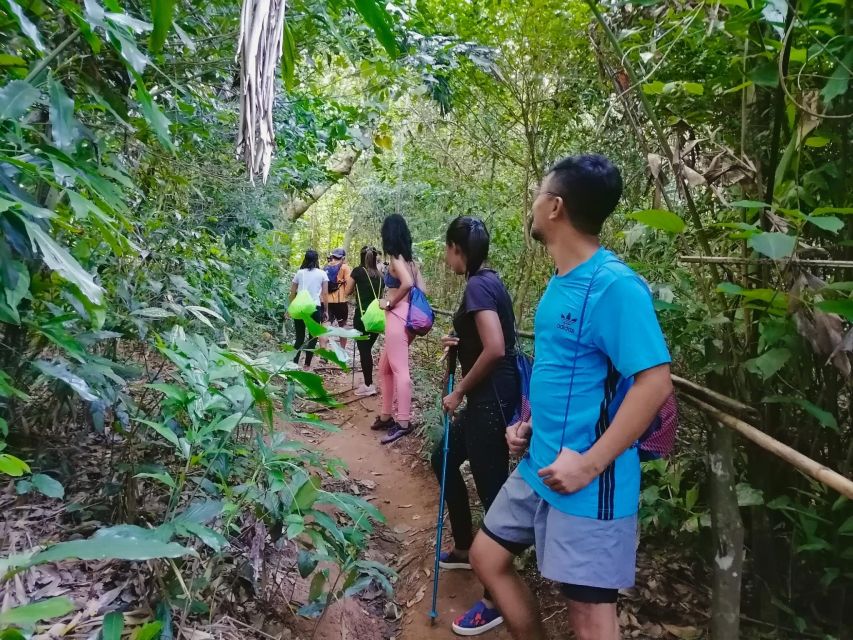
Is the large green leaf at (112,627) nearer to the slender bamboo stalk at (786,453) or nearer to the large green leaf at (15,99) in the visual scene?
the large green leaf at (15,99)

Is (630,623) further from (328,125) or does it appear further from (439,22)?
(328,125)

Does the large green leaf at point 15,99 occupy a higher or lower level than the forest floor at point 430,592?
higher

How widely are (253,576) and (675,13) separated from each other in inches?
109

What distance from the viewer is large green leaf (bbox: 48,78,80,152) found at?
1.65 meters

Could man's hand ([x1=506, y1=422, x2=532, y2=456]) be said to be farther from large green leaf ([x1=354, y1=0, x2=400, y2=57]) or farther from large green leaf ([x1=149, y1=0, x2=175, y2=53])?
large green leaf ([x1=149, y1=0, x2=175, y2=53])

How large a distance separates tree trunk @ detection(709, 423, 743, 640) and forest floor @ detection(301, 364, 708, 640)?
800mm

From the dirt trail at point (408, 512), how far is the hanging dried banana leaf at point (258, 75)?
2.11 meters

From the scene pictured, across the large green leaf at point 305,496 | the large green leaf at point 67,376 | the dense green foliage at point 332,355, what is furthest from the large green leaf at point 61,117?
the large green leaf at point 305,496

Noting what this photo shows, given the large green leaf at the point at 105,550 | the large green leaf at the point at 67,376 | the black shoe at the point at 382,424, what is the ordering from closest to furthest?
the large green leaf at the point at 105,550, the large green leaf at the point at 67,376, the black shoe at the point at 382,424

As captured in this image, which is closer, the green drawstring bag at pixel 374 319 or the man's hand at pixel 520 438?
the man's hand at pixel 520 438

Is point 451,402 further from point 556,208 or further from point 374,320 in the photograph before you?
point 374,320

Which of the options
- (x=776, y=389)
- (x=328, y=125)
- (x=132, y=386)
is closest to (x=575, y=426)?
(x=776, y=389)

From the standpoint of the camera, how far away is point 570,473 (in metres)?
1.55

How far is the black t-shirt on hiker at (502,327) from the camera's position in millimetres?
2637
